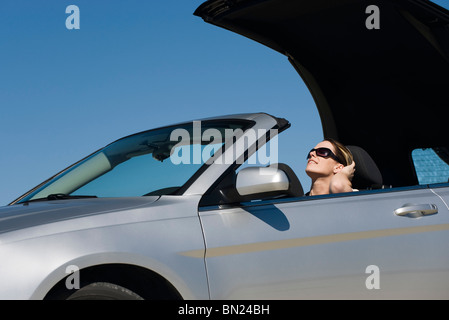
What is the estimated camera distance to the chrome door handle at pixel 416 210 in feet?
12.3

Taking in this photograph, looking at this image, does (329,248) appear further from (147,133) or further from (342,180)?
(147,133)

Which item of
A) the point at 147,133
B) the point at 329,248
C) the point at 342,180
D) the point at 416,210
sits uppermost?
the point at 147,133

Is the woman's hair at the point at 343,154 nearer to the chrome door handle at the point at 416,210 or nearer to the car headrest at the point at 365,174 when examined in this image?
the car headrest at the point at 365,174

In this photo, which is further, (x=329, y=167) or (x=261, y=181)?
(x=329, y=167)

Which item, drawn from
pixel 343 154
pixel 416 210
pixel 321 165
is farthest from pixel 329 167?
pixel 416 210

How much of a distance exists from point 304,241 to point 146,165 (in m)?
1.01

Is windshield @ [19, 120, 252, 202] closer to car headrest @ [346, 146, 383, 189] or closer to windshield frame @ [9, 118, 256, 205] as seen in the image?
windshield frame @ [9, 118, 256, 205]

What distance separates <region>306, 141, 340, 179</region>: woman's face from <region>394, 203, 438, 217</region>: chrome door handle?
3.11ft

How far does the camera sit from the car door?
3.27m

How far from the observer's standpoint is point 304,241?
11.2 ft

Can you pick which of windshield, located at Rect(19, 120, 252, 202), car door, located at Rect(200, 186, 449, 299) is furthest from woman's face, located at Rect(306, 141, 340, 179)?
windshield, located at Rect(19, 120, 252, 202)

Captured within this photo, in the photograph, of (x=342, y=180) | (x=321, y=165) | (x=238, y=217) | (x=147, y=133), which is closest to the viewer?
(x=238, y=217)

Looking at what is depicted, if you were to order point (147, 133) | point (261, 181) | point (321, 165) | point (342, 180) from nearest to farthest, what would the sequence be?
point (261, 181), point (147, 133), point (342, 180), point (321, 165)
